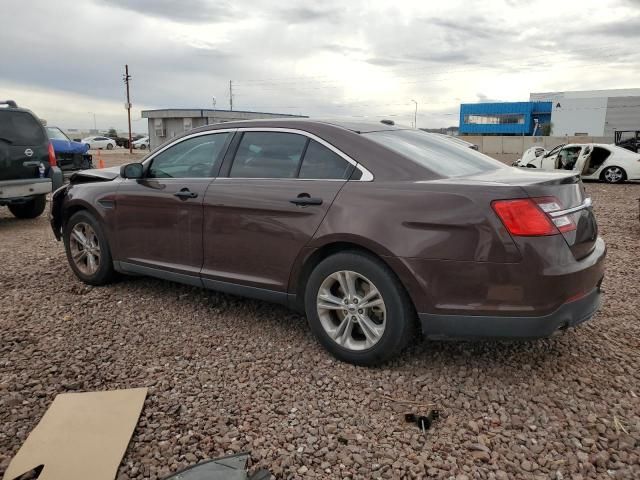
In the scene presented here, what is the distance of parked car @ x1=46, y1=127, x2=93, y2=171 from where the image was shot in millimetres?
14445

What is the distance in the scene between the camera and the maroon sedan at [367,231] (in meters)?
2.98

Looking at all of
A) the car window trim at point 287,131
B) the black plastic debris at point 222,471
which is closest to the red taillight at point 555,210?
the car window trim at point 287,131

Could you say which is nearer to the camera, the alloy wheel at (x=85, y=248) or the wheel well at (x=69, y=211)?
the alloy wheel at (x=85, y=248)

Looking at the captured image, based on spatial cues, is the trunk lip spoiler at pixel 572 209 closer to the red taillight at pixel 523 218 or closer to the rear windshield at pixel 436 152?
the red taillight at pixel 523 218

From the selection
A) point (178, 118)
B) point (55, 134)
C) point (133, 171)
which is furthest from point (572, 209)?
point (178, 118)

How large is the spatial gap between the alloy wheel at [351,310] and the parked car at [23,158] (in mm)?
6841

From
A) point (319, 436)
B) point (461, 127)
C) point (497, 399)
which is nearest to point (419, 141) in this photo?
point (497, 399)

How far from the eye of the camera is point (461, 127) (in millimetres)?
87062

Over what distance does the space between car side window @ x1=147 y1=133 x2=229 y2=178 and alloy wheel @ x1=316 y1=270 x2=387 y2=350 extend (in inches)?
55.5

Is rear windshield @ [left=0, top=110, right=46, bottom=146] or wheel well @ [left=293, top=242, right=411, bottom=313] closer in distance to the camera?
wheel well @ [left=293, top=242, right=411, bottom=313]

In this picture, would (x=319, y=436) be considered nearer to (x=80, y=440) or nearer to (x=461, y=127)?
(x=80, y=440)

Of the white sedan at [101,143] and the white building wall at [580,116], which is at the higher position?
the white building wall at [580,116]

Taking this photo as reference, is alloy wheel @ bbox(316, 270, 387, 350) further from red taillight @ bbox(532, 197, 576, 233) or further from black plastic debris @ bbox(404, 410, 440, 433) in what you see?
red taillight @ bbox(532, 197, 576, 233)

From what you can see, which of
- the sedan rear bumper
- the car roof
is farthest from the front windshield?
the sedan rear bumper
